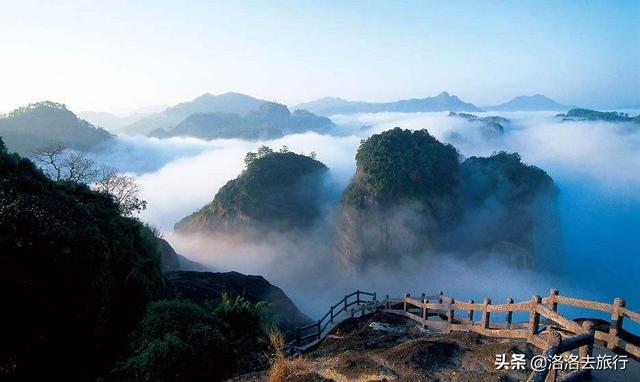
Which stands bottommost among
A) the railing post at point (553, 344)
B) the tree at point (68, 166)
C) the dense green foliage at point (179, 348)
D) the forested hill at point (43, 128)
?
the dense green foliage at point (179, 348)

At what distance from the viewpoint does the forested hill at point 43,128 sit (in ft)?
302

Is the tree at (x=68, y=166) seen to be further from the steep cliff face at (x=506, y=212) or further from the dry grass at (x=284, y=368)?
the steep cliff face at (x=506, y=212)

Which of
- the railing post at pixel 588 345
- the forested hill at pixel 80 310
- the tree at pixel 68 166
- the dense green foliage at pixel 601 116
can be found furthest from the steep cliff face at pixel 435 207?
the dense green foliage at pixel 601 116

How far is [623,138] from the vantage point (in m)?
123

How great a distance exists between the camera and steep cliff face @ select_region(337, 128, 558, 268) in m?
47.9

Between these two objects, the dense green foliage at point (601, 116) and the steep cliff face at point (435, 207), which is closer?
the steep cliff face at point (435, 207)

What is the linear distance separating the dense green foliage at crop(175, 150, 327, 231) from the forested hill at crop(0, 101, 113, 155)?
2366 inches

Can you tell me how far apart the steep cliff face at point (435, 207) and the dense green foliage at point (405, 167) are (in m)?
0.13

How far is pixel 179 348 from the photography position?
30.4 feet

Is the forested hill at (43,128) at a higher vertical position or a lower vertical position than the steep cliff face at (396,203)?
higher

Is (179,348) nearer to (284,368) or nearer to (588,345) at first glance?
(284,368)

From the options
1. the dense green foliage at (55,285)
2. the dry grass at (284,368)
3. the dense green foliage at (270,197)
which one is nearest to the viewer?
the dense green foliage at (55,285)

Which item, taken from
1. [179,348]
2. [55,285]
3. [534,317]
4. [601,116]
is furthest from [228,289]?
[601,116]

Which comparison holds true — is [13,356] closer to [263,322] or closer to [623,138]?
[263,322]
